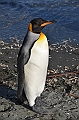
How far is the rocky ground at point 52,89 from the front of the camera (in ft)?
15.3

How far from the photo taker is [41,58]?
443 cm

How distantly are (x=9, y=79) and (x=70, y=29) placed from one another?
12.9 feet

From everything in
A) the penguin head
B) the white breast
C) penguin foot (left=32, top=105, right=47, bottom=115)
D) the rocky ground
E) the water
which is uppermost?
the penguin head

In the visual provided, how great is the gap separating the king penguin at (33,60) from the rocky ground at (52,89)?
0.85 feet

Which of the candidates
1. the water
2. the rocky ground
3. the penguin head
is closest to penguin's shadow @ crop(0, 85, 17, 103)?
the rocky ground

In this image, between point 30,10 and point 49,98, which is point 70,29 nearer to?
point 30,10

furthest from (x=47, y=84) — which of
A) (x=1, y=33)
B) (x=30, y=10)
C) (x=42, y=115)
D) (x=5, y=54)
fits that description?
(x=30, y=10)

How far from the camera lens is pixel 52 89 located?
5387 mm

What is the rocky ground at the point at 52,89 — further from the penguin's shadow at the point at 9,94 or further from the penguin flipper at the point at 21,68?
the penguin flipper at the point at 21,68

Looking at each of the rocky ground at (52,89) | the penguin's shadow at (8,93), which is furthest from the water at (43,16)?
the penguin's shadow at (8,93)

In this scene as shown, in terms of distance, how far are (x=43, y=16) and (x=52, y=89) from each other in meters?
5.28

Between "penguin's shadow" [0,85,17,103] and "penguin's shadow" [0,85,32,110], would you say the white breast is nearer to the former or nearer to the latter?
"penguin's shadow" [0,85,32,110]

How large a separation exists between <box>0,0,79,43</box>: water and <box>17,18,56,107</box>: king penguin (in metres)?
3.54

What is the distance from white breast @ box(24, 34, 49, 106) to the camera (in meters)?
4.40
